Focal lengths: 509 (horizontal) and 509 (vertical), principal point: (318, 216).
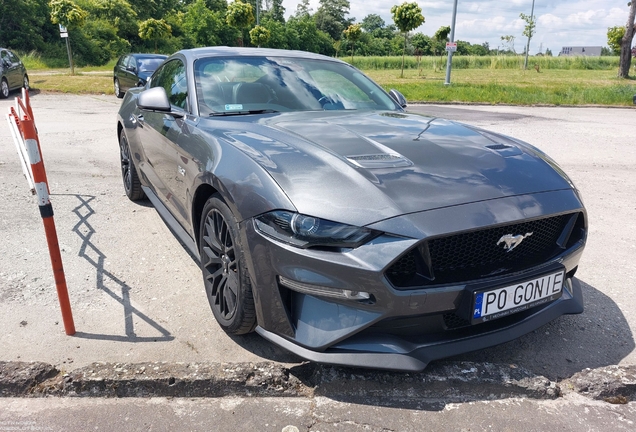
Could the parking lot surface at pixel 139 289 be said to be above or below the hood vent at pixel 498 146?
below

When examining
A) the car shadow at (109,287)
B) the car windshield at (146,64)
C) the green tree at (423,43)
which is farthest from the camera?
the green tree at (423,43)

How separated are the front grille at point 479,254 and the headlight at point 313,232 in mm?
192

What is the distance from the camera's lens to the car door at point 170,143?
10.9 ft

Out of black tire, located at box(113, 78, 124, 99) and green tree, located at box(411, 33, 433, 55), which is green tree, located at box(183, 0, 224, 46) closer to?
black tire, located at box(113, 78, 124, 99)

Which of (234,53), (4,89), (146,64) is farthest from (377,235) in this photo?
(4,89)

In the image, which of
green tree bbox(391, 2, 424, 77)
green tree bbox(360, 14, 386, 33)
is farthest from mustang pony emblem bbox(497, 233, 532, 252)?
green tree bbox(360, 14, 386, 33)

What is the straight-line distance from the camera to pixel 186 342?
275 centimetres

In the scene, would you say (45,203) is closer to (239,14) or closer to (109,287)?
(109,287)

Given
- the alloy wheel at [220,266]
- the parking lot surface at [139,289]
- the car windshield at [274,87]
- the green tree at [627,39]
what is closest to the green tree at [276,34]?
the green tree at [627,39]

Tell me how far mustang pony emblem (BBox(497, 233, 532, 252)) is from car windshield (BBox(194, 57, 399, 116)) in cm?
174

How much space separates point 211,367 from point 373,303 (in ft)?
2.87

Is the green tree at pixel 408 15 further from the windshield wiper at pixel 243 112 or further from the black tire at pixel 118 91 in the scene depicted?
the windshield wiper at pixel 243 112

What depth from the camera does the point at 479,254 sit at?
7.40ft

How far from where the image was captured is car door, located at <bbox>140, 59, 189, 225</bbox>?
3327 millimetres
